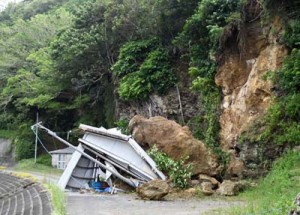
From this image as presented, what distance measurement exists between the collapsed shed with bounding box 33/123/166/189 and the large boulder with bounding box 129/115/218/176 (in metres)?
0.71

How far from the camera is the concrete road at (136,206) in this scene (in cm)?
1148

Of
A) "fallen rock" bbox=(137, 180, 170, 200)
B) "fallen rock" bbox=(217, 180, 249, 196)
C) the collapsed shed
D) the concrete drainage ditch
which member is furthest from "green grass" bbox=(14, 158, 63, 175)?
"fallen rock" bbox=(217, 180, 249, 196)

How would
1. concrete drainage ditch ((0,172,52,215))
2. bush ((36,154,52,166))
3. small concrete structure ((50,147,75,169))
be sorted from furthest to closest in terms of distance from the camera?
bush ((36,154,52,166)) < small concrete structure ((50,147,75,169)) < concrete drainage ditch ((0,172,52,215))

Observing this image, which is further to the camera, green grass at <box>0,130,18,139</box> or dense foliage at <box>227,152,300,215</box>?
green grass at <box>0,130,18,139</box>

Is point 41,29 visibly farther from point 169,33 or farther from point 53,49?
point 169,33

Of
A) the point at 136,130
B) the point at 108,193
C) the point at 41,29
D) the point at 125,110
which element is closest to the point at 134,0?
the point at 125,110

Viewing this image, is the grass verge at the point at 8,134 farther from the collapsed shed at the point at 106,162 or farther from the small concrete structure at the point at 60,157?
the collapsed shed at the point at 106,162

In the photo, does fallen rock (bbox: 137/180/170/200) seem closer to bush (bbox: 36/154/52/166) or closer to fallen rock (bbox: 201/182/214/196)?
fallen rock (bbox: 201/182/214/196)

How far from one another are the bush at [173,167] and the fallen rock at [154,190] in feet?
5.95

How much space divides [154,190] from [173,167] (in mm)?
2628

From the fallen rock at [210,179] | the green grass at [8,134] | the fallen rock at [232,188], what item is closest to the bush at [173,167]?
the fallen rock at [210,179]

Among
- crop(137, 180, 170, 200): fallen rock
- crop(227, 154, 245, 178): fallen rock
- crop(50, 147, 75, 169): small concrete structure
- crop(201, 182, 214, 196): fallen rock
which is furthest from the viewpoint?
crop(50, 147, 75, 169): small concrete structure

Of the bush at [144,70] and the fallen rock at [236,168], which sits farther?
the bush at [144,70]

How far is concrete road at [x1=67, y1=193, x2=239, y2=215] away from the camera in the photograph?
11.5 meters
